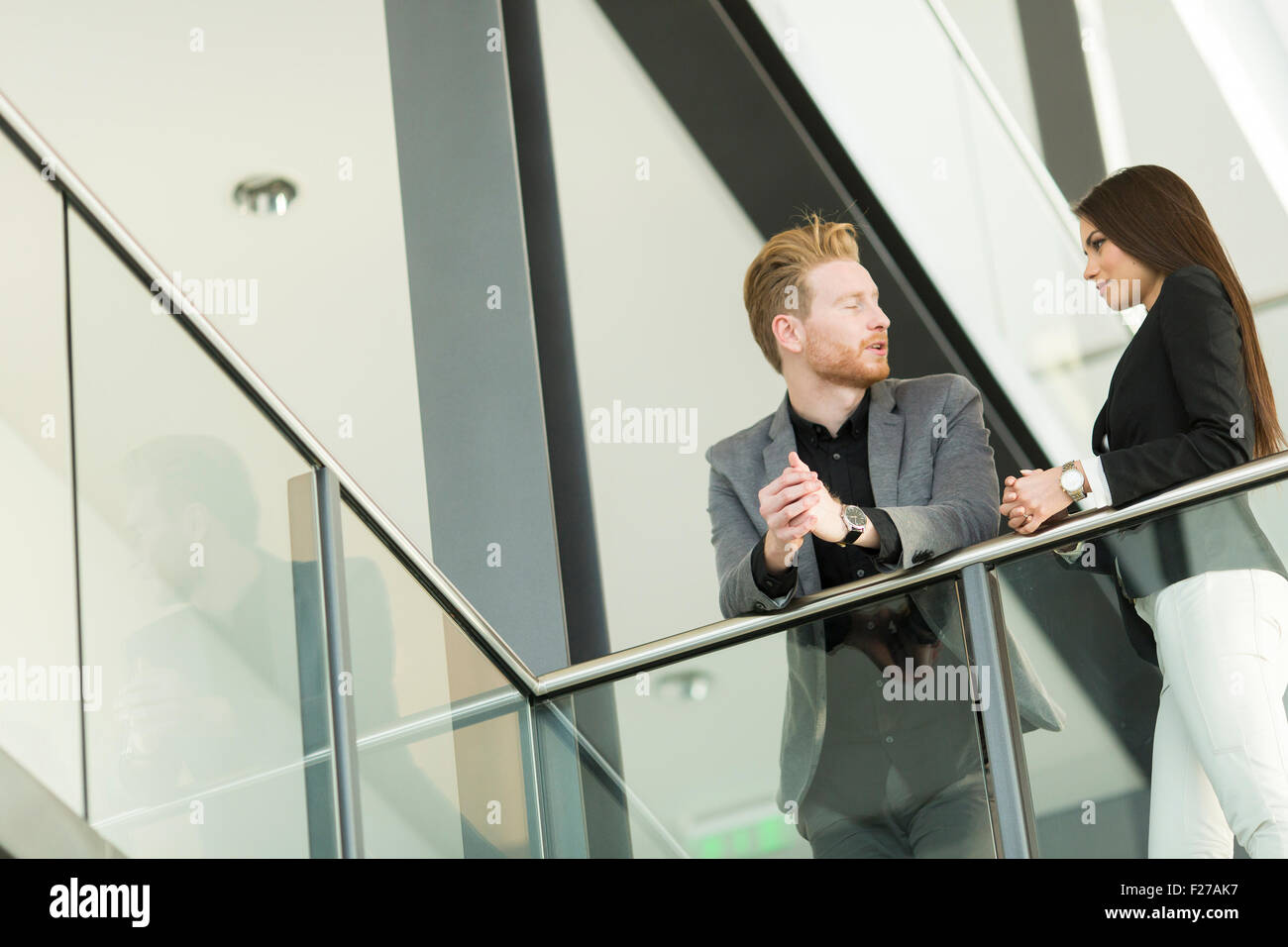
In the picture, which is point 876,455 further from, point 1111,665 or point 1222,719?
point 1222,719

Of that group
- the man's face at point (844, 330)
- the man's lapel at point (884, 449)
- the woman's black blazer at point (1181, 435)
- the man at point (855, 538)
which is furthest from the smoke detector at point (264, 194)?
the woman's black blazer at point (1181, 435)

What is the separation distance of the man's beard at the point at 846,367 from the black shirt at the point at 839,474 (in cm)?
4

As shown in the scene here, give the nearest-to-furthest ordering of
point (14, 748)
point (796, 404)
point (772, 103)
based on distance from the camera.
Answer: point (14, 748) → point (796, 404) → point (772, 103)

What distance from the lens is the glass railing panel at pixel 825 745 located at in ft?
7.71

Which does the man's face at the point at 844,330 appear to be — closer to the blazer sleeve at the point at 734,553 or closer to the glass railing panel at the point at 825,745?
the blazer sleeve at the point at 734,553

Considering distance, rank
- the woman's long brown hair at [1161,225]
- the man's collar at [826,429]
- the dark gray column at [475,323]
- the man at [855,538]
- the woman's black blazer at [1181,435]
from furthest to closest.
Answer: the dark gray column at [475,323] → the man's collar at [826,429] → the woman's long brown hair at [1161,225] → the man at [855,538] → the woman's black blazer at [1181,435]

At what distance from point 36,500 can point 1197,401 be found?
5.97 ft

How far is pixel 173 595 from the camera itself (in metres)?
2.06

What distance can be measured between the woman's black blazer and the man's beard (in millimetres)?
480

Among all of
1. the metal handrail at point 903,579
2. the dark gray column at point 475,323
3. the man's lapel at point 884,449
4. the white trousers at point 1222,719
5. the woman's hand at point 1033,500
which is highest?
the dark gray column at point 475,323

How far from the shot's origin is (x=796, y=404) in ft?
9.49

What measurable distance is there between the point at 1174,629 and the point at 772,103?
3048mm

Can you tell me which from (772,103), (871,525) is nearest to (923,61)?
(772,103)
